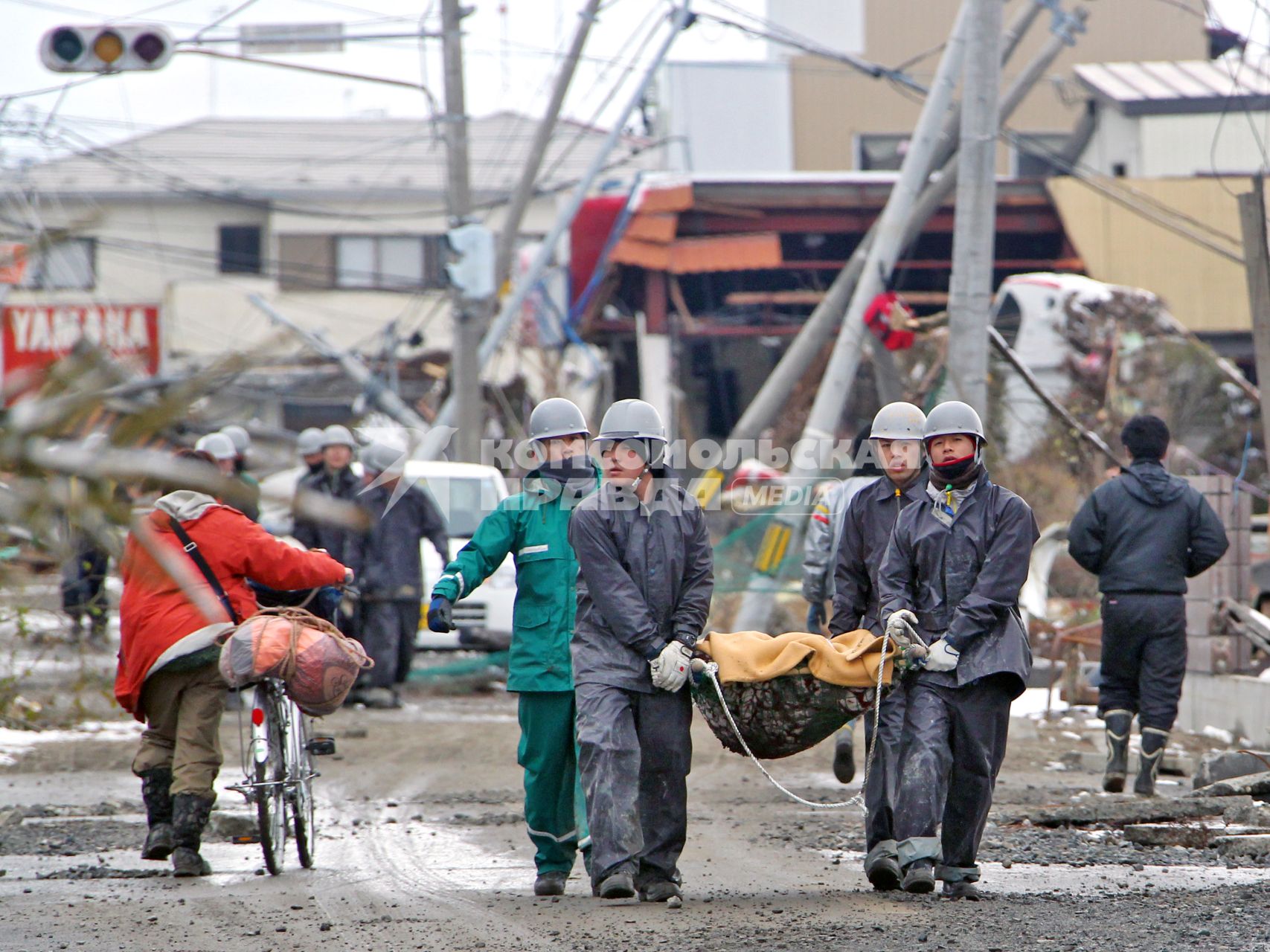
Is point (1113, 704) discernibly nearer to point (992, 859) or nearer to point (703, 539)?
point (992, 859)

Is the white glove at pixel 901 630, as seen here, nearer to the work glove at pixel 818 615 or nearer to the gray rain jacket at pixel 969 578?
the gray rain jacket at pixel 969 578

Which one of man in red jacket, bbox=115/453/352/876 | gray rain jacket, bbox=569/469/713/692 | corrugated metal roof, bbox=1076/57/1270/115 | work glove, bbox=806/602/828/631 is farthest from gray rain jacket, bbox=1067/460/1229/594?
corrugated metal roof, bbox=1076/57/1270/115

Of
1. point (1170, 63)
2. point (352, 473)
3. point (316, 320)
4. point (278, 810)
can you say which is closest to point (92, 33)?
point (352, 473)

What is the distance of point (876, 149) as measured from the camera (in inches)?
1582

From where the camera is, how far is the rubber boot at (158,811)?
7512 mm

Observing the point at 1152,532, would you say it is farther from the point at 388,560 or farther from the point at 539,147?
the point at 539,147

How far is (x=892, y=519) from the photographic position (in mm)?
7418

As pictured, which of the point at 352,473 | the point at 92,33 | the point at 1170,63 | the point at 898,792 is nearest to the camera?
the point at 898,792

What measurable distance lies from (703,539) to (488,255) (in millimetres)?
12899

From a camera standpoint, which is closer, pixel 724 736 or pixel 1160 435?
pixel 724 736

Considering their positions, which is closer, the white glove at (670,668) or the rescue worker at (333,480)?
the white glove at (670,668)

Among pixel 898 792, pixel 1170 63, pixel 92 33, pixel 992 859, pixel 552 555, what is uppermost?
pixel 1170 63

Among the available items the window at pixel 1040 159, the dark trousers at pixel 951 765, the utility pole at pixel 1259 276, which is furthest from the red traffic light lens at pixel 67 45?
the window at pixel 1040 159

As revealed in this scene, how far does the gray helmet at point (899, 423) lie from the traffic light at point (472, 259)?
12302 mm
